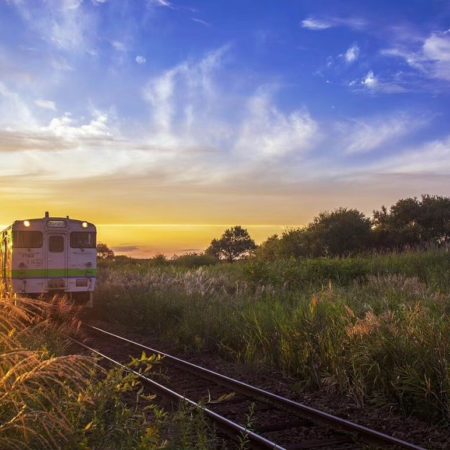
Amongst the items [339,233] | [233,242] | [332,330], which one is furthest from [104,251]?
[332,330]

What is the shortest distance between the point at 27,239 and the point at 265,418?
13.1 m

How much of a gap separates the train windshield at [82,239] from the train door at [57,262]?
30cm

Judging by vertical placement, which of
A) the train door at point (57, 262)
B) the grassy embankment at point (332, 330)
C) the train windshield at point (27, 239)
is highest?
the train windshield at point (27, 239)

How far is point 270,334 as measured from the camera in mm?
10789

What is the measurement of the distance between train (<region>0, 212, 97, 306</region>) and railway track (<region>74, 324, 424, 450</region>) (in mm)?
9915

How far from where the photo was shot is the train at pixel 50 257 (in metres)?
18.4

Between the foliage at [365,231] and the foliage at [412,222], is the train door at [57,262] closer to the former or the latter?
the foliage at [365,231]

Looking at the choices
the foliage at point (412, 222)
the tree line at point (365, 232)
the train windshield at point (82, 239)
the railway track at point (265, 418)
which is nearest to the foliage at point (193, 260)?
Result: the tree line at point (365, 232)

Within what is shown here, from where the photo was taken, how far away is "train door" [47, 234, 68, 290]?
1883 centimetres

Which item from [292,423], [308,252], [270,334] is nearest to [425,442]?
[292,423]

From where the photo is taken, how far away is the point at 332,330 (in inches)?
368

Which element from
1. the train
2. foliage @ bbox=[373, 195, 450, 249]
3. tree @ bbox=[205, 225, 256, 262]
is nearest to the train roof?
the train

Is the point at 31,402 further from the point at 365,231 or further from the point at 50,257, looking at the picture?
the point at 365,231

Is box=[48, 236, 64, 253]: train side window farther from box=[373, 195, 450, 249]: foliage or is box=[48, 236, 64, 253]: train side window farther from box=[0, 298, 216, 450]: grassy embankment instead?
box=[373, 195, 450, 249]: foliage
